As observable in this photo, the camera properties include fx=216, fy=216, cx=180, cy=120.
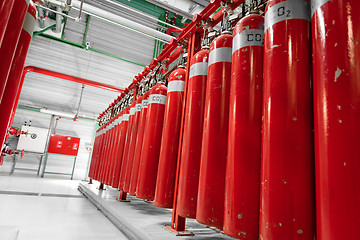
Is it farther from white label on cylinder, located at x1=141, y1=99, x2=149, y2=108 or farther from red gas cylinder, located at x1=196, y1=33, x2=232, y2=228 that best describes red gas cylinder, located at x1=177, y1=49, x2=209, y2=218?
white label on cylinder, located at x1=141, y1=99, x2=149, y2=108

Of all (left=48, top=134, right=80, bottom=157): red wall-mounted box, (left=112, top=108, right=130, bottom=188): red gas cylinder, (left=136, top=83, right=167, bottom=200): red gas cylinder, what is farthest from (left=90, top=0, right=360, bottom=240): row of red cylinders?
(left=48, top=134, right=80, bottom=157): red wall-mounted box

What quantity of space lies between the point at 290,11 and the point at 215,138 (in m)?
0.74

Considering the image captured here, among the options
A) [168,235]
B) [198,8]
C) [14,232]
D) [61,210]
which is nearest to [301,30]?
[168,235]

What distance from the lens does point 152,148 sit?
212 cm

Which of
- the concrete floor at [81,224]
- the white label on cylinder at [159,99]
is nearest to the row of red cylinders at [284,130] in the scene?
the concrete floor at [81,224]

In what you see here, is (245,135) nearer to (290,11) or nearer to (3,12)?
(290,11)

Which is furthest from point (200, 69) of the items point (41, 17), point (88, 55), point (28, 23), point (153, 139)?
point (88, 55)

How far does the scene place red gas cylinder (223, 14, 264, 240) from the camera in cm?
99

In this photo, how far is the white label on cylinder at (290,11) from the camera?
96 cm

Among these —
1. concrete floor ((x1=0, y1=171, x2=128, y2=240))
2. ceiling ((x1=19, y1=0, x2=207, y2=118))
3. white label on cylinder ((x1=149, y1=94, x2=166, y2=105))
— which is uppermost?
ceiling ((x1=19, y1=0, x2=207, y2=118))

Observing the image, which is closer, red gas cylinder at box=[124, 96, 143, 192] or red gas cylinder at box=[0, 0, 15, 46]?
red gas cylinder at box=[0, 0, 15, 46]

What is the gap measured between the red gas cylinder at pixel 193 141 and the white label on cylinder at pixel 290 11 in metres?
0.66

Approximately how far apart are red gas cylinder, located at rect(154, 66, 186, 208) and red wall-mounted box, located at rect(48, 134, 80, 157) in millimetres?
7220

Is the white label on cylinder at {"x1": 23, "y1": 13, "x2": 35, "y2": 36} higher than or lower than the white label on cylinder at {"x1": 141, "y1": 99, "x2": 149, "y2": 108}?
lower
